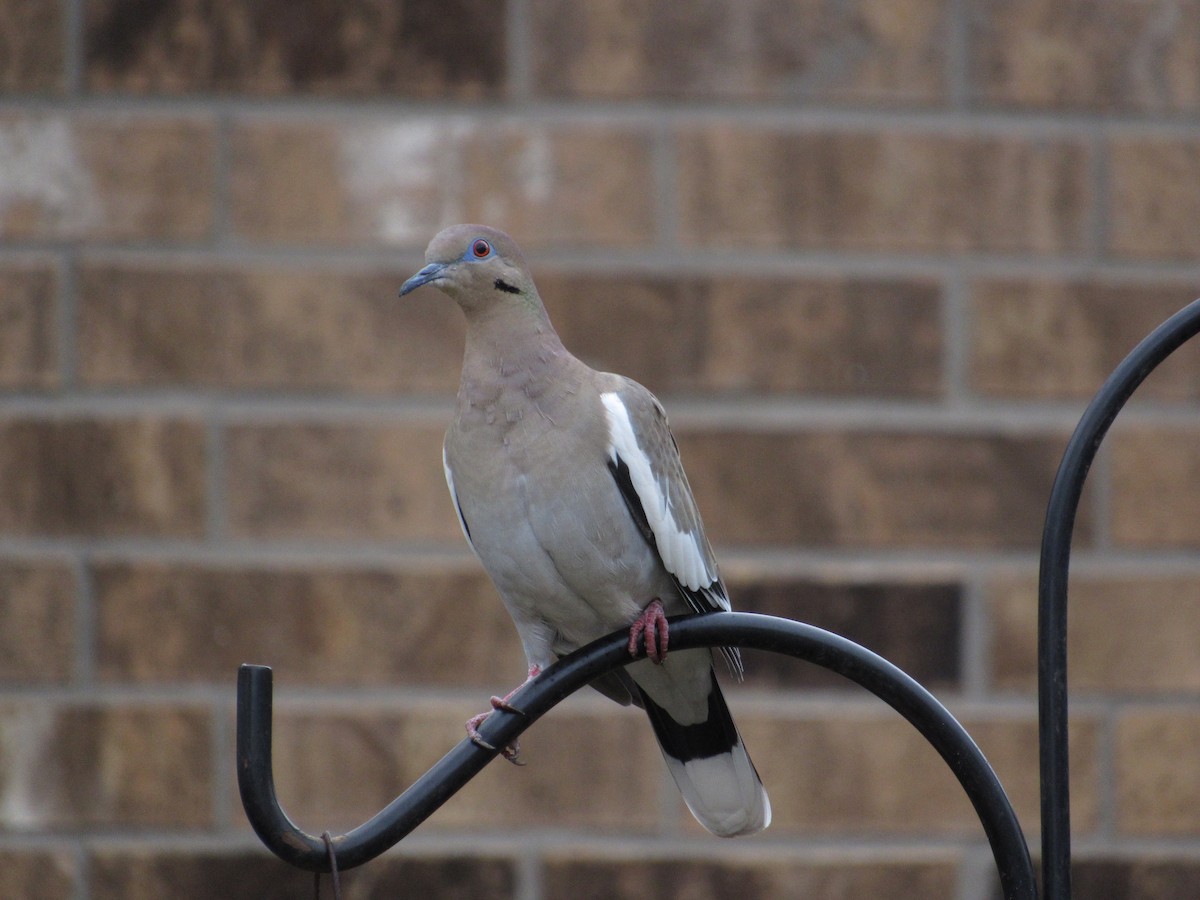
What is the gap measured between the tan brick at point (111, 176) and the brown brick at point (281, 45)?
0.24 feet

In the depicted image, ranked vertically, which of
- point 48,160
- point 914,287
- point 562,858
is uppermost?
point 48,160

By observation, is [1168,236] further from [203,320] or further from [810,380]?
[203,320]

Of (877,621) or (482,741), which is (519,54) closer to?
(877,621)

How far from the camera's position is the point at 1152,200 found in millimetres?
2191

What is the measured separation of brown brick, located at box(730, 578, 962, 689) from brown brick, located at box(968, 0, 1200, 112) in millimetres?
826

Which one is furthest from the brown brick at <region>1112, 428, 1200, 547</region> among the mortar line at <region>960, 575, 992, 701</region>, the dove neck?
the dove neck

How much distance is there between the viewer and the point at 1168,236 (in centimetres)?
219

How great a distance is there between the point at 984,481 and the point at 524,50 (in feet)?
3.38

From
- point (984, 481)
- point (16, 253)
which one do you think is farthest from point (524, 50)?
point (984, 481)

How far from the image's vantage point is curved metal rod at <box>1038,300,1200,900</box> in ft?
3.60

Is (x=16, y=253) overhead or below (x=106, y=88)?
below

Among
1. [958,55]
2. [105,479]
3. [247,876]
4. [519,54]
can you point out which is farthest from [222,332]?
[958,55]

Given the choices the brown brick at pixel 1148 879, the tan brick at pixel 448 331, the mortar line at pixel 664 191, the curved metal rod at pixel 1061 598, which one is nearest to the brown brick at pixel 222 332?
the tan brick at pixel 448 331

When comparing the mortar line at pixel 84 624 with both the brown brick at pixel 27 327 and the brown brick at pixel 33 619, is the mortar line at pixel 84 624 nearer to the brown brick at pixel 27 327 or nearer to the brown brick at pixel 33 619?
the brown brick at pixel 33 619
